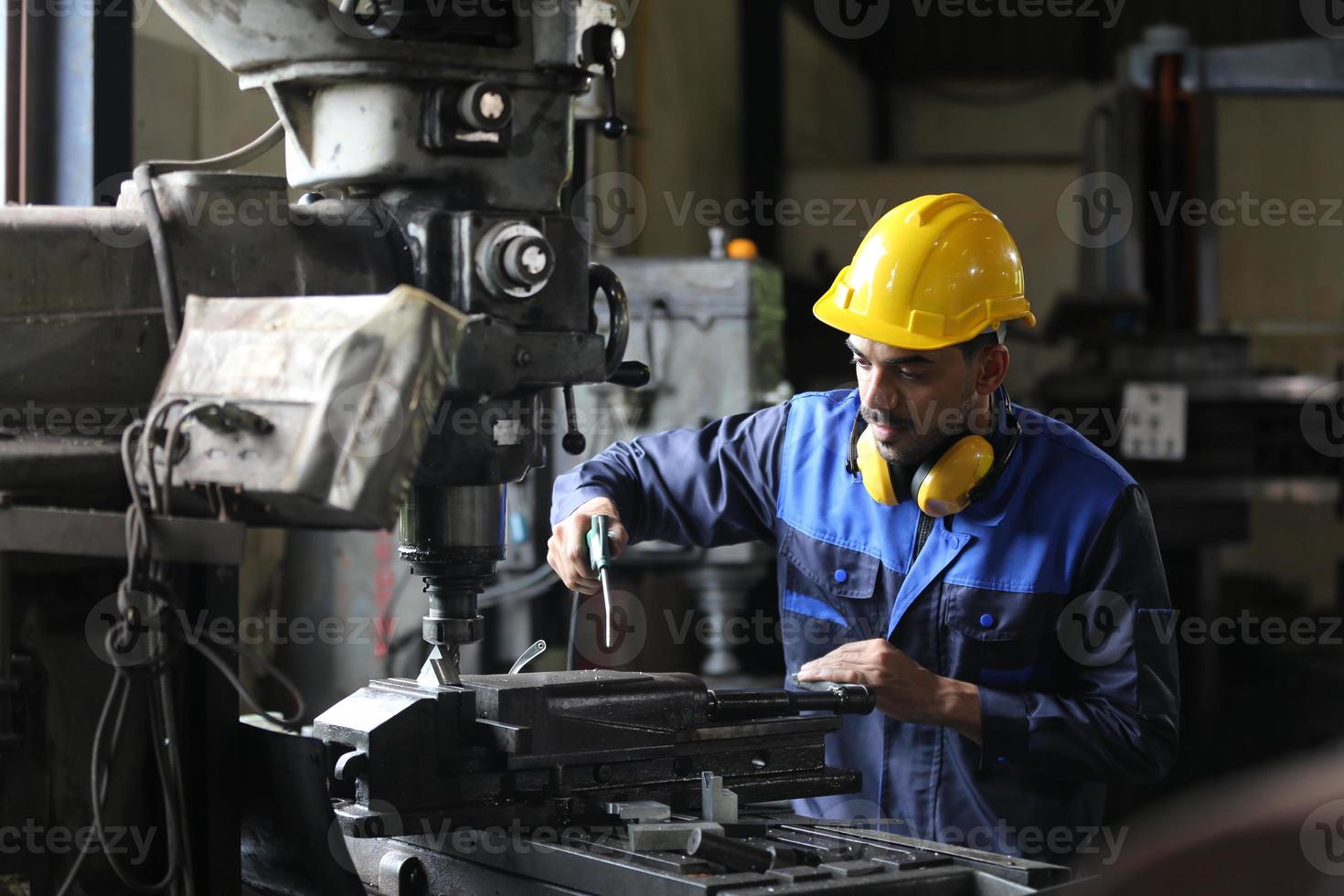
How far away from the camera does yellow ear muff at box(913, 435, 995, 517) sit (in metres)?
1.70

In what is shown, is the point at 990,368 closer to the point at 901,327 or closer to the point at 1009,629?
the point at 901,327

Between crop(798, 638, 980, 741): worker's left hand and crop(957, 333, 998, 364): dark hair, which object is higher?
crop(957, 333, 998, 364): dark hair

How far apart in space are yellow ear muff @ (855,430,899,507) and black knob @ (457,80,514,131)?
65cm

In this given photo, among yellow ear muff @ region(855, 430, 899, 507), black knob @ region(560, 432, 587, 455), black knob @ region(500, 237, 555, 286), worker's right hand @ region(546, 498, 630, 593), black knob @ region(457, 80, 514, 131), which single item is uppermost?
black knob @ region(457, 80, 514, 131)

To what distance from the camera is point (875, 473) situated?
1761mm

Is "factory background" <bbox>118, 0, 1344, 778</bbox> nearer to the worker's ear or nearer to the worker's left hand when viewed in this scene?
the worker's ear

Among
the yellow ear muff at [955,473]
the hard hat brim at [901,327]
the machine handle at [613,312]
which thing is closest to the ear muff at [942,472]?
the yellow ear muff at [955,473]

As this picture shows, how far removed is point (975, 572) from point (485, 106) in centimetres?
80

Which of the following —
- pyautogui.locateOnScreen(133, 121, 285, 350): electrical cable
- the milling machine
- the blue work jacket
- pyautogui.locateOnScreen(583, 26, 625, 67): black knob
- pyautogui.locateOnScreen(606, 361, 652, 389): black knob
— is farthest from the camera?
the blue work jacket

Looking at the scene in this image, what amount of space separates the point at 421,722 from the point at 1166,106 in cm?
394

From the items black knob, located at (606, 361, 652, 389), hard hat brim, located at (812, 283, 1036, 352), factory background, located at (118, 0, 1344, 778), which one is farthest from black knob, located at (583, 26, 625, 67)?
factory background, located at (118, 0, 1344, 778)

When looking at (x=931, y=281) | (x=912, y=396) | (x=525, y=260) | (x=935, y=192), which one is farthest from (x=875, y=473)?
(x=935, y=192)

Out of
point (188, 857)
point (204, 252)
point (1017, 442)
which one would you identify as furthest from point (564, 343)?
point (1017, 442)

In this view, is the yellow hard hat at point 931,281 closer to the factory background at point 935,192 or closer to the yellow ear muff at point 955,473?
the yellow ear muff at point 955,473
